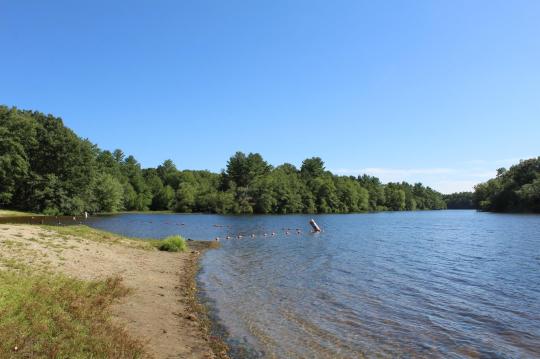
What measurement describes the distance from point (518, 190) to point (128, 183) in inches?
5263

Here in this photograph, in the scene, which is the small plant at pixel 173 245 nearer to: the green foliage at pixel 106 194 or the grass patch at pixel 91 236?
the grass patch at pixel 91 236

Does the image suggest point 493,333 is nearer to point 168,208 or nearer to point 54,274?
point 54,274

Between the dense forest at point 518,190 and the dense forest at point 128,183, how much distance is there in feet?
164

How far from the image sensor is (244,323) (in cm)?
1415

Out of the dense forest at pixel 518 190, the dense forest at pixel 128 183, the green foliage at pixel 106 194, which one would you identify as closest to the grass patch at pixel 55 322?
the dense forest at pixel 128 183

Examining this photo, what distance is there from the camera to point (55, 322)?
9.77 m

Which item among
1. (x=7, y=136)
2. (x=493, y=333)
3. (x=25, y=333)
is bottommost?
(x=493, y=333)

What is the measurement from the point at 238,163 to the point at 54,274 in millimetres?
135695

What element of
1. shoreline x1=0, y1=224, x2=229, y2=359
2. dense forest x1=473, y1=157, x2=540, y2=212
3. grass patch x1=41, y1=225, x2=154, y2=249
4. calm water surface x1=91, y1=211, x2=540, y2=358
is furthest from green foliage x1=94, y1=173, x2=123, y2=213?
dense forest x1=473, y1=157, x2=540, y2=212

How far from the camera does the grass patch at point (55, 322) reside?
8.30 meters

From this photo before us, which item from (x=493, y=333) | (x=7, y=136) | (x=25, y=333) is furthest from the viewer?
(x=7, y=136)

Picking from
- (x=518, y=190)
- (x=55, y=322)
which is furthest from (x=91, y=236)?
(x=518, y=190)

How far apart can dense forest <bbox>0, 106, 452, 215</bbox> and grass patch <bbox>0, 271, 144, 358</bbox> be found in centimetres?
7051

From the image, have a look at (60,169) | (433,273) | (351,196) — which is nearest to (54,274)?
(433,273)
